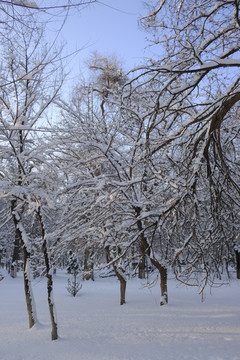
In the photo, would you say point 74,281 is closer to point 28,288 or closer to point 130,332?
point 28,288

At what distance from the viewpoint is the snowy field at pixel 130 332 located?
664cm

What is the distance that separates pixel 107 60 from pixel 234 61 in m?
9.76

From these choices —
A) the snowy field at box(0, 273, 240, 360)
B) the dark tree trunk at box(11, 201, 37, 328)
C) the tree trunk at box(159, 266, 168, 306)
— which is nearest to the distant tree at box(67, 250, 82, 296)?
the snowy field at box(0, 273, 240, 360)

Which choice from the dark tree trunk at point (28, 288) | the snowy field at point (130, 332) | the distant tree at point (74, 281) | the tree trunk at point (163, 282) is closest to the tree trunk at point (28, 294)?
the dark tree trunk at point (28, 288)

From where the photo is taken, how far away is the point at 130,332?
834 centimetres

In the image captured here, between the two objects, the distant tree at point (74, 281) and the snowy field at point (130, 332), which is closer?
the snowy field at point (130, 332)

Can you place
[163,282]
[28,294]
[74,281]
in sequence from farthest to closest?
[74,281] < [163,282] < [28,294]

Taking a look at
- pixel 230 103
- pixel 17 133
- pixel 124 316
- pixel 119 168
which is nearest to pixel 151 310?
pixel 124 316

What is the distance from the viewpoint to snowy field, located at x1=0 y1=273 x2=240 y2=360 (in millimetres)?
6637

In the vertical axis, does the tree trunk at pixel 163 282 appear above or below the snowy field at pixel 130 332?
above

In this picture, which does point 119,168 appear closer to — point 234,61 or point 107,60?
point 107,60

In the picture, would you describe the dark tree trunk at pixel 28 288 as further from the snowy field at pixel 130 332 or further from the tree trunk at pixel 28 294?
the snowy field at pixel 130 332

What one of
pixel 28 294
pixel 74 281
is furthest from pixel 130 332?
pixel 74 281

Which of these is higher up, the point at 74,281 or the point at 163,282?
the point at 163,282
